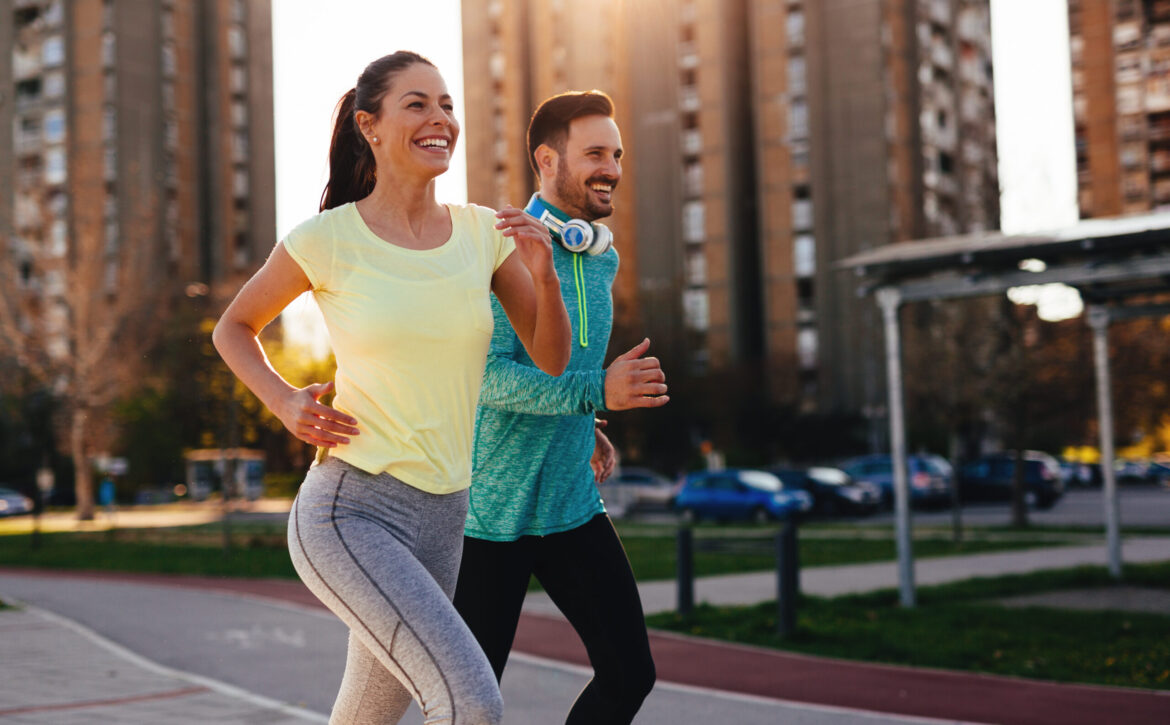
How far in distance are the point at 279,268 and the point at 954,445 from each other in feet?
75.6

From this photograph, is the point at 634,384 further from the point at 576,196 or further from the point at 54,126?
the point at 54,126

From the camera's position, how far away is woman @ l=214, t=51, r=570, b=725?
8.89 feet

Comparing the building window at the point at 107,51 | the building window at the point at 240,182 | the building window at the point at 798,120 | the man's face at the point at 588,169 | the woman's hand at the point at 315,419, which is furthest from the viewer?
the building window at the point at 240,182

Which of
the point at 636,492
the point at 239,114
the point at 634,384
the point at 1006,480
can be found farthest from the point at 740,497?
the point at 239,114

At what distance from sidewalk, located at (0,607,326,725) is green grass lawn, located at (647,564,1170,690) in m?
4.03

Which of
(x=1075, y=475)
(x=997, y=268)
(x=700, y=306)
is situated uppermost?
(x=700, y=306)

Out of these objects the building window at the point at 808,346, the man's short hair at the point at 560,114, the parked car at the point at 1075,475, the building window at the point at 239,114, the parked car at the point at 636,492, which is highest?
the building window at the point at 239,114

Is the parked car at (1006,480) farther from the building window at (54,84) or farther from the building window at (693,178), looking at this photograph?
the building window at (54,84)

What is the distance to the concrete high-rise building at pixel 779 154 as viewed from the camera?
63.7m

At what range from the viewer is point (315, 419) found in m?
2.74

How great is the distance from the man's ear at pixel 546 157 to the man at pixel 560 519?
178mm

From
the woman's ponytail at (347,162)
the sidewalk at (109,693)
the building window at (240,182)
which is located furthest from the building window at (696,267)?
the woman's ponytail at (347,162)

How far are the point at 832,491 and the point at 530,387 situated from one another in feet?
101

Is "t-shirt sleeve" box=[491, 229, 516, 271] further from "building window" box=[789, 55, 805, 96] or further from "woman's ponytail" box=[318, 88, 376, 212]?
"building window" box=[789, 55, 805, 96]
